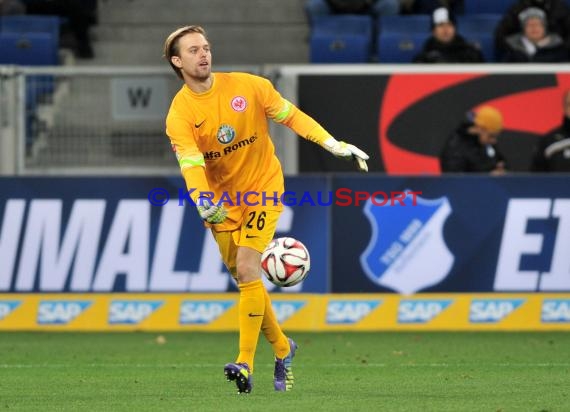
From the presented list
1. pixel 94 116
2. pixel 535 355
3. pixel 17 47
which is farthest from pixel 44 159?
pixel 535 355

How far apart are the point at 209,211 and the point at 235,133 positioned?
0.75 metres

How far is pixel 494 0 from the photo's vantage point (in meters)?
19.3

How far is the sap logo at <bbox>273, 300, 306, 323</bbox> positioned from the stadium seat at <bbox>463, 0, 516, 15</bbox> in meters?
6.26

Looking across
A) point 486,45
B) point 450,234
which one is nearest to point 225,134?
point 450,234

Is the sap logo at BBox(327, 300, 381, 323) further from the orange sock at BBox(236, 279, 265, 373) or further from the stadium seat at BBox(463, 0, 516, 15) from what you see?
the stadium seat at BBox(463, 0, 516, 15)

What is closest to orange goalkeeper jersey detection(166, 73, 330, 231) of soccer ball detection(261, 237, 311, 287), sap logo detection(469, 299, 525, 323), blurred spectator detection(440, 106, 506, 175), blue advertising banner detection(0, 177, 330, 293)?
soccer ball detection(261, 237, 311, 287)

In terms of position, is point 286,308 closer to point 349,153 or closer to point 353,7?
point 353,7

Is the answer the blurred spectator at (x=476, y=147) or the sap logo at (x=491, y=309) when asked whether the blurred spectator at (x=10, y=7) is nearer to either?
the blurred spectator at (x=476, y=147)

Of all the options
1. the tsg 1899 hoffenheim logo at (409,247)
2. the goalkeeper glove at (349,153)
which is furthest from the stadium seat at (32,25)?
the goalkeeper glove at (349,153)

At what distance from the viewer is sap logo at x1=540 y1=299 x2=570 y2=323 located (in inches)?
575

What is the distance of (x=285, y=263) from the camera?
31.6 ft

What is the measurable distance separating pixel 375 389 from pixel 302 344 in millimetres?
3831

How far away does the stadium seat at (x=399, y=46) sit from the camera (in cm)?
1775

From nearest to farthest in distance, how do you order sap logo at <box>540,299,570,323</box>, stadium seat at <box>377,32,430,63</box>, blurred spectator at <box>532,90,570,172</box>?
sap logo at <box>540,299,570,323</box> → blurred spectator at <box>532,90,570,172</box> → stadium seat at <box>377,32,430,63</box>
